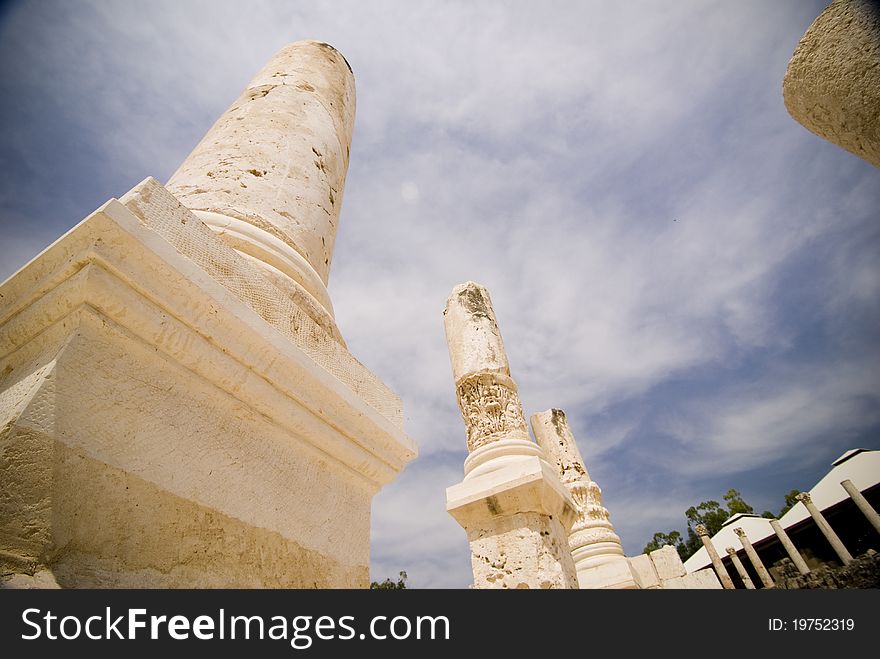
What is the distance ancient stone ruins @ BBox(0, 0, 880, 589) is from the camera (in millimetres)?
1220

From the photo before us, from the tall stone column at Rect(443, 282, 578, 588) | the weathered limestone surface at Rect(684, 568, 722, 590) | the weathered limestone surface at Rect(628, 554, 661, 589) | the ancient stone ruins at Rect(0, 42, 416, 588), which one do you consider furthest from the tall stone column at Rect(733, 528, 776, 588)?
the ancient stone ruins at Rect(0, 42, 416, 588)

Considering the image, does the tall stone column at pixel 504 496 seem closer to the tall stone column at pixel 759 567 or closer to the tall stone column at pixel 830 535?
Answer: the tall stone column at pixel 759 567

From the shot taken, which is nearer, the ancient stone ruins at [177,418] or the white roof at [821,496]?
the ancient stone ruins at [177,418]

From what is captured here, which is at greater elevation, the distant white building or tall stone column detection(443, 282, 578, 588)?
the distant white building

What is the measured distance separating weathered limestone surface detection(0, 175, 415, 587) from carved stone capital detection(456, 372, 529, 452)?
169 inches

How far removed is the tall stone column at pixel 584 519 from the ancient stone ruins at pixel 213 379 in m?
7.11

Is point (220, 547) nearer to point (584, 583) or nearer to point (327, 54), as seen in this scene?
point (327, 54)

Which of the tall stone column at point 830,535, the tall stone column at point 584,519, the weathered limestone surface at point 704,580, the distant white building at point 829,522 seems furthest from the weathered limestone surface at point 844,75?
the distant white building at point 829,522

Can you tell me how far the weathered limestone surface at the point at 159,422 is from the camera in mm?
1172

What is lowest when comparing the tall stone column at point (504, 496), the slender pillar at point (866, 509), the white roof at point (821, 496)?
the tall stone column at point (504, 496)

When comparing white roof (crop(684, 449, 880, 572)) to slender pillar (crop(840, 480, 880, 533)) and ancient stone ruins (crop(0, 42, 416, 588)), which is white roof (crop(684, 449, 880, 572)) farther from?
ancient stone ruins (crop(0, 42, 416, 588))

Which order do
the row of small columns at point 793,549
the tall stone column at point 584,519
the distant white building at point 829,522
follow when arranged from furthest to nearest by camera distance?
the distant white building at point 829,522, the row of small columns at point 793,549, the tall stone column at point 584,519

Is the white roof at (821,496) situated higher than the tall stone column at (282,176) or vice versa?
the white roof at (821,496)
